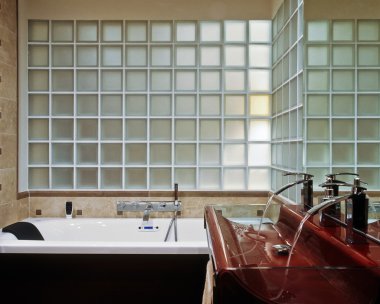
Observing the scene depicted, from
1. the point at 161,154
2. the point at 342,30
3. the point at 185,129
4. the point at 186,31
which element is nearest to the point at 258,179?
the point at 185,129

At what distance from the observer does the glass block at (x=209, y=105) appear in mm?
3307

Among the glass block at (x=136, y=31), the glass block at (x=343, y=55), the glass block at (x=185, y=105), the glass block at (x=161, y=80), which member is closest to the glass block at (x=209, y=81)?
the glass block at (x=185, y=105)

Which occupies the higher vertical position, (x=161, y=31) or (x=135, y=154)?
(x=161, y=31)

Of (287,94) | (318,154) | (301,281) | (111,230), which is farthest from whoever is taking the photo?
(111,230)

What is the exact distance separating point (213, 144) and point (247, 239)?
203 centimetres

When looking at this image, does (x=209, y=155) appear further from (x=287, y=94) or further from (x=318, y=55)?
(x=318, y=55)

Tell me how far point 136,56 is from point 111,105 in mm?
480

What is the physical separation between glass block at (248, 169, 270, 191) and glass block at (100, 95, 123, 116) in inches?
49.9

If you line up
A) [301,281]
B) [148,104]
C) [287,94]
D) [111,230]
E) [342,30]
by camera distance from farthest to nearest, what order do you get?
[148,104]
[111,230]
[287,94]
[342,30]
[301,281]

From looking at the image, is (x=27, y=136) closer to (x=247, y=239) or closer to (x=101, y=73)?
(x=101, y=73)

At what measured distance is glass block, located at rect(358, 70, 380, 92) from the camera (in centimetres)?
134

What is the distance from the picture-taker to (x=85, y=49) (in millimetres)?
3295

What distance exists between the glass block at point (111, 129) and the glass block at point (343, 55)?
205 centimetres

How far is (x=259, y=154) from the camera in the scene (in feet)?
10.9
